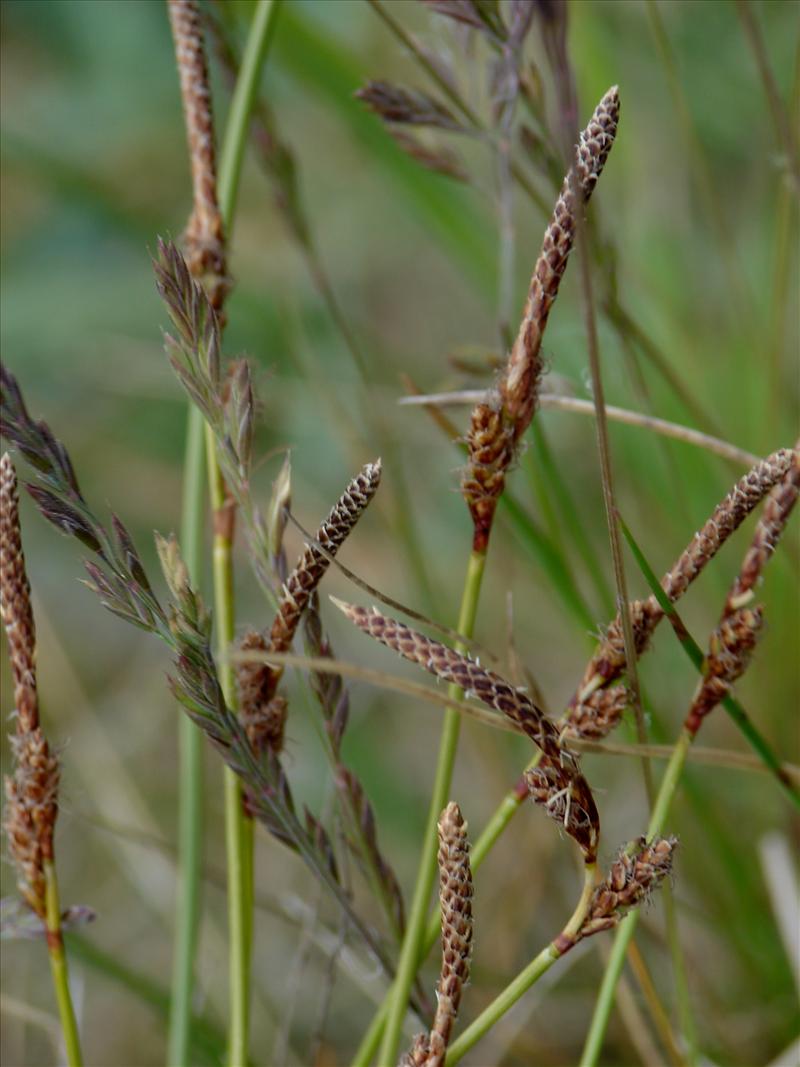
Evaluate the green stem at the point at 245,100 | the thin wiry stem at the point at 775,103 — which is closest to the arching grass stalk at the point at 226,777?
the green stem at the point at 245,100

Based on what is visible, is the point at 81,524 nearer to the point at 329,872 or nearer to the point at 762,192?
the point at 329,872

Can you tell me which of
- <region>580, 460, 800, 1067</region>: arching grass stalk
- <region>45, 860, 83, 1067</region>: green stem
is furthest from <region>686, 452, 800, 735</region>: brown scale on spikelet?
<region>45, 860, 83, 1067</region>: green stem

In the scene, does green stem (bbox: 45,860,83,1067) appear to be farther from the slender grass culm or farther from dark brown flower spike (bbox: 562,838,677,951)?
dark brown flower spike (bbox: 562,838,677,951)

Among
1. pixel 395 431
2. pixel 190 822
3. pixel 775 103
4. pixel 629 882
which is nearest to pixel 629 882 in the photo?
pixel 629 882

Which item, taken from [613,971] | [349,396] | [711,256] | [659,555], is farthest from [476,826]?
[711,256]

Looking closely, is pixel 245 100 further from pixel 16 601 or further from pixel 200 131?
pixel 16 601

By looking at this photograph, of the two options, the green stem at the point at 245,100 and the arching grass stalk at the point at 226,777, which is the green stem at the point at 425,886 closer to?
the arching grass stalk at the point at 226,777
